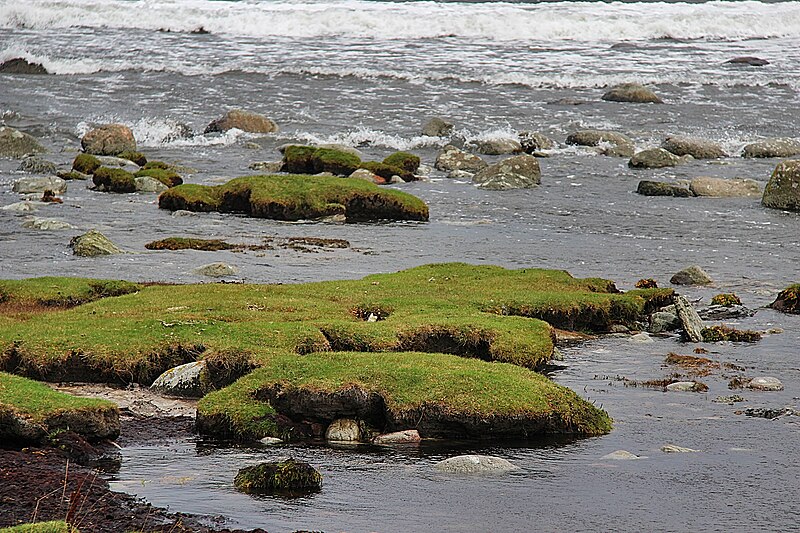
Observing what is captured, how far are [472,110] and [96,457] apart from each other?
44.8 metres

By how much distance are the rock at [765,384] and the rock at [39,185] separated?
24036 millimetres

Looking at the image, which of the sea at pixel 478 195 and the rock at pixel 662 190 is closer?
the sea at pixel 478 195

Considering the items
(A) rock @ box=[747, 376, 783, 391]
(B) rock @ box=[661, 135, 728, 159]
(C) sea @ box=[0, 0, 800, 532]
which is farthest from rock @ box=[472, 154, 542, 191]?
(A) rock @ box=[747, 376, 783, 391]

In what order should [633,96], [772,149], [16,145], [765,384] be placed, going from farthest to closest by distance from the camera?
[633,96], [772,149], [16,145], [765,384]

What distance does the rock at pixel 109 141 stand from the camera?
1658 inches

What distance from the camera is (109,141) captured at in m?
42.3

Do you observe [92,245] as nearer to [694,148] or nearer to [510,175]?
[510,175]

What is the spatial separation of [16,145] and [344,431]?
3316cm

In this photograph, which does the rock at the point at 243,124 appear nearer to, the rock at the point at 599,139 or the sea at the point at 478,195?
the sea at the point at 478,195

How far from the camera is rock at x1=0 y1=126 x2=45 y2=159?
135ft

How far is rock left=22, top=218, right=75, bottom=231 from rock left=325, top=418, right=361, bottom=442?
17.3m

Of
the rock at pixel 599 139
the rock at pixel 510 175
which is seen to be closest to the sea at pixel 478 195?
the rock at pixel 510 175

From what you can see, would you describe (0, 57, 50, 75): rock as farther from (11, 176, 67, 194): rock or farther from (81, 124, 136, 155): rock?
(11, 176, 67, 194): rock

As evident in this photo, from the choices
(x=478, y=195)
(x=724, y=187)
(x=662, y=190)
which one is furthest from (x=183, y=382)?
(x=724, y=187)
